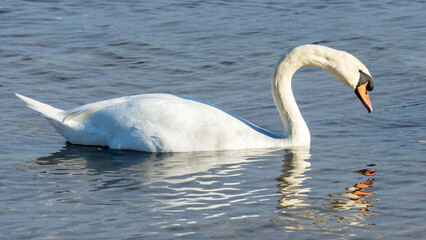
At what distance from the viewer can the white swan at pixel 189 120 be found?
8.81m

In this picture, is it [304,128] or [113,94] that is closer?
[304,128]

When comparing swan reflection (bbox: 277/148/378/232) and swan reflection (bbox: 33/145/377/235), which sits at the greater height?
swan reflection (bbox: 33/145/377/235)

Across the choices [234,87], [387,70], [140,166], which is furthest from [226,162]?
[387,70]

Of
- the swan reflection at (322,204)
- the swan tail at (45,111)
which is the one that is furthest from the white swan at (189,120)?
the swan reflection at (322,204)

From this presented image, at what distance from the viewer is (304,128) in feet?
29.9

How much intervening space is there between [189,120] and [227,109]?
195cm

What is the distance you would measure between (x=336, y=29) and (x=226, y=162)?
7.21m

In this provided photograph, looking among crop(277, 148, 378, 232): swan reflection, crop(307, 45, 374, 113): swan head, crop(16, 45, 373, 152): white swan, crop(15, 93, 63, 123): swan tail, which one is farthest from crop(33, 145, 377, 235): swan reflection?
crop(307, 45, 374, 113): swan head

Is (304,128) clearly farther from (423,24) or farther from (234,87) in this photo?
(423,24)

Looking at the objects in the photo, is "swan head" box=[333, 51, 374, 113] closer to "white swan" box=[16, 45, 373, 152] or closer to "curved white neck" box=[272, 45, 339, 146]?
"white swan" box=[16, 45, 373, 152]

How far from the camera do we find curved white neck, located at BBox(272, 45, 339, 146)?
29.9ft

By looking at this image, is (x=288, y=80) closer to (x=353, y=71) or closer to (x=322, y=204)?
(x=353, y=71)

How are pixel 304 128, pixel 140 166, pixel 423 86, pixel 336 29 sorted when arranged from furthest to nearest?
pixel 336 29 → pixel 423 86 → pixel 304 128 → pixel 140 166

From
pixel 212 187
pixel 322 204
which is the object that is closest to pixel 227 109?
pixel 212 187
